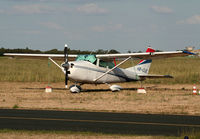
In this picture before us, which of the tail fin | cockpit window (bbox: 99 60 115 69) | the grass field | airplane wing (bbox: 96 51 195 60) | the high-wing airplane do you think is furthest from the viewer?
the tail fin

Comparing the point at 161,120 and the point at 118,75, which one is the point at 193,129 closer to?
the point at 161,120

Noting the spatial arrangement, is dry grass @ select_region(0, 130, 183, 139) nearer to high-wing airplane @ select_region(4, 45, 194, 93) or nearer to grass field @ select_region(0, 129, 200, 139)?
grass field @ select_region(0, 129, 200, 139)

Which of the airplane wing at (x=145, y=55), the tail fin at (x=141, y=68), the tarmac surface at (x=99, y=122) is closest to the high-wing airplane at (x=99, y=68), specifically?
the airplane wing at (x=145, y=55)

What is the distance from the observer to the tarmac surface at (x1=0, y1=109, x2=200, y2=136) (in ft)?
33.5

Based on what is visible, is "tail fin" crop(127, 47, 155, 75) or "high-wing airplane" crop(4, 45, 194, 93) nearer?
"high-wing airplane" crop(4, 45, 194, 93)

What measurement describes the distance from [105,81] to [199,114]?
10.5m

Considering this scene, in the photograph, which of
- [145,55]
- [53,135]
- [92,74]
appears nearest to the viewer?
[53,135]

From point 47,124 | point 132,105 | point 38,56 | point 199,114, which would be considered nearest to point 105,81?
point 38,56

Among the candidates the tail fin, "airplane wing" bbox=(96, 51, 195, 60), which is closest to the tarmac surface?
"airplane wing" bbox=(96, 51, 195, 60)

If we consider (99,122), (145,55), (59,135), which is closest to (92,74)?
(145,55)

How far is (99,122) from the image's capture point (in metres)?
11.4

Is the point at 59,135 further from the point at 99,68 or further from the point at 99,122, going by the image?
the point at 99,68

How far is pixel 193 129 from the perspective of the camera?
994 centimetres

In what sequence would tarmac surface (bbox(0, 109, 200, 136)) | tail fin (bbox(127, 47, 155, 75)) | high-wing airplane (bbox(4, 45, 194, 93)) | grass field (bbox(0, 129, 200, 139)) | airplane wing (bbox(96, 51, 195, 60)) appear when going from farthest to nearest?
tail fin (bbox(127, 47, 155, 75)), airplane wing (bbox(96, 51, 195, 60)), high-wing airplane (bbox(4, 45, 194, 93)), tarmac surface (bbox(0, 109, 200, 136)), grass field (bbox(0, 129, 200, 139))
